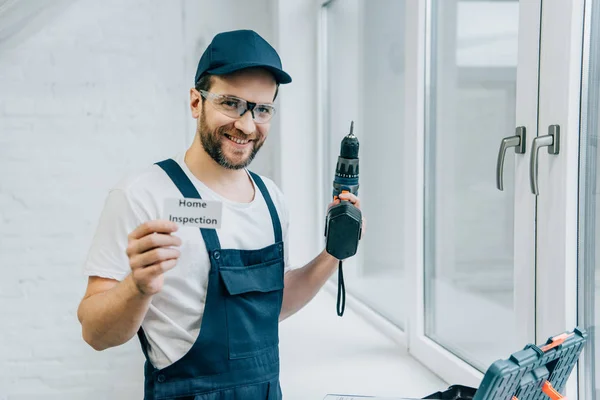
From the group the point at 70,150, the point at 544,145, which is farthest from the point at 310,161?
the point at 544,145

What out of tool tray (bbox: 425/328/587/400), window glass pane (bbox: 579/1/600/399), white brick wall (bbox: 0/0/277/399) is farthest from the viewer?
white brick wall (bbox: 0/0/277/399)

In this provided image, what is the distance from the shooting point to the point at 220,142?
117 cm

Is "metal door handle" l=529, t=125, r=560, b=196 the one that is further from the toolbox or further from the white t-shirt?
the white t-shirt

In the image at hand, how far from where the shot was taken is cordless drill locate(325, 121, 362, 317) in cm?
117

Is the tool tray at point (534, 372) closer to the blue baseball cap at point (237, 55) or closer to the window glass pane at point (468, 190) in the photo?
the window glass pane at point (468, 190)

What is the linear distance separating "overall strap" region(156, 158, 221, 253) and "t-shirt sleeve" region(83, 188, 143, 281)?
98mm

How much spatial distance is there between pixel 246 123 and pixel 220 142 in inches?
2.6

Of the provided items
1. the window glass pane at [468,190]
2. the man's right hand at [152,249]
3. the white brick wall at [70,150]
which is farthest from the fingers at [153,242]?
the white brick wall at [70,150]

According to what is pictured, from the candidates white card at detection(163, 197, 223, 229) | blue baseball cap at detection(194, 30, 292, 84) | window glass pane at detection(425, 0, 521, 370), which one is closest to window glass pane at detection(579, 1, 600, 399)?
window glass pane at detection(425, 0, 521, 370)

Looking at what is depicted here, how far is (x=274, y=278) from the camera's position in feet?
4.06

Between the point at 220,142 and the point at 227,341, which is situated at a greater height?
the point at 220,142

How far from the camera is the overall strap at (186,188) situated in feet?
3.74

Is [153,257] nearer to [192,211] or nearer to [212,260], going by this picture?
[192,211]

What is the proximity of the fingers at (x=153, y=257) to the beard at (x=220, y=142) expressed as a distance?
364 millimetres
